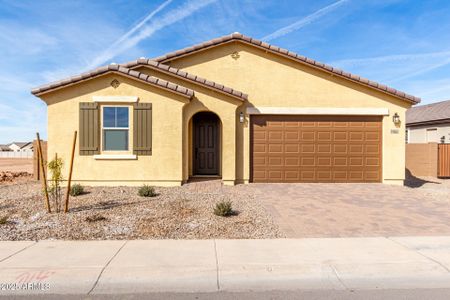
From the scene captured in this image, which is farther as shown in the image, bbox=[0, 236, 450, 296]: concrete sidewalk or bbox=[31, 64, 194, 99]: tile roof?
bbox=[31, 64, 194, 99]: tile roof

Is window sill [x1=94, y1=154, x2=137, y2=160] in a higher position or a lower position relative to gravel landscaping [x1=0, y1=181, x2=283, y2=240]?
higher

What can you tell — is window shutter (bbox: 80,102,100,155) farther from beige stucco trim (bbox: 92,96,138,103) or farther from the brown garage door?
the brown garage door

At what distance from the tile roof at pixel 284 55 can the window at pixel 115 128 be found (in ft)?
10.0

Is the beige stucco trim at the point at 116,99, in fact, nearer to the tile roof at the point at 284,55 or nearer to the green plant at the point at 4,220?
the tile roof at the point at 284,55

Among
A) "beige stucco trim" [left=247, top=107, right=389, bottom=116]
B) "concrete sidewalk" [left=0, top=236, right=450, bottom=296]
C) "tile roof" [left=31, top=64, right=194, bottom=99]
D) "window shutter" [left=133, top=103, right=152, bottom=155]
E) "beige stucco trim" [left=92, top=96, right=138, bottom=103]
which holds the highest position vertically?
"tile roof" [left=31, top=64, right=194, bottom=99]

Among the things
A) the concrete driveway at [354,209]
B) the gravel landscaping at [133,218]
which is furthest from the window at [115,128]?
the concrete driveway at [354,209]

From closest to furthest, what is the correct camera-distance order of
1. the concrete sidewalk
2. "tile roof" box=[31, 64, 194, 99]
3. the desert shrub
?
the concrete sidewalk, the desert shrub, "tile roof" box=[31, 64, 194, 99]

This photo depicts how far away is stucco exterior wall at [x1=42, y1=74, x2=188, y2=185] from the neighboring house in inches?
762

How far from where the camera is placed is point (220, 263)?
4406 millimetres

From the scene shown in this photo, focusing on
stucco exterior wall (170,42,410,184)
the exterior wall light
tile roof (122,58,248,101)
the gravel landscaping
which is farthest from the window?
the exterior wall light

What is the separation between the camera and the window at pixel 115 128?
10.6 metres

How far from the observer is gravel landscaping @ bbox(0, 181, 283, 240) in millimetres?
5781

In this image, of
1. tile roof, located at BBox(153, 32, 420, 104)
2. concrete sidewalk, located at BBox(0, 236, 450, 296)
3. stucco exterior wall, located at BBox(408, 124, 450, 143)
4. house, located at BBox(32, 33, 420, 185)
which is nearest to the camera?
concrete sidewalk, located at BBox(0, 236, 450, 296)

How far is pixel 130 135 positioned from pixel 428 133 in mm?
21800
